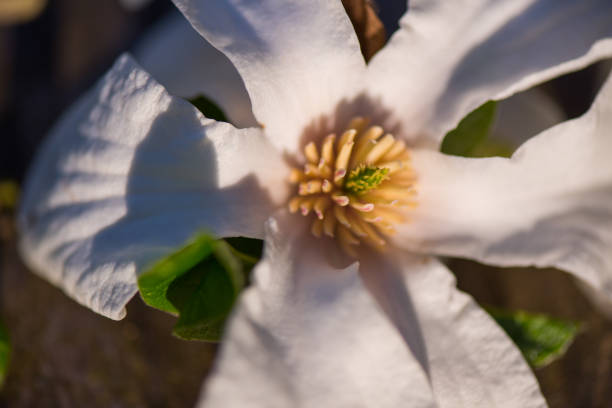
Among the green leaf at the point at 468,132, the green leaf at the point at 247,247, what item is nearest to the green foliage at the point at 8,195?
the green leaf at the point at 247,247

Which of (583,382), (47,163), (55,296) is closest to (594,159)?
(583,382)

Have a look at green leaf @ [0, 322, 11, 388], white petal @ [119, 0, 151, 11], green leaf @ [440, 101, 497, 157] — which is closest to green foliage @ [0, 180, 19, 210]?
green leaf @ [0, 322, 11, 388]

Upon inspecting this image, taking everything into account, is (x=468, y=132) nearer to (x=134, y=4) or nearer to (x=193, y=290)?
(x=193, y=290)

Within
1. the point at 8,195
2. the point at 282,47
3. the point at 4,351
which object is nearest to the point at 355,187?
the point at 282,47

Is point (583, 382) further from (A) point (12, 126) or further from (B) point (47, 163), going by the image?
(A) point (12, 126)

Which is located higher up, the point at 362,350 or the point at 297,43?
the point at 297,43

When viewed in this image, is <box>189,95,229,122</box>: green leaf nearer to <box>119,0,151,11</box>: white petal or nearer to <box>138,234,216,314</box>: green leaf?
<box>138,234,216,314</box>: green leaf
